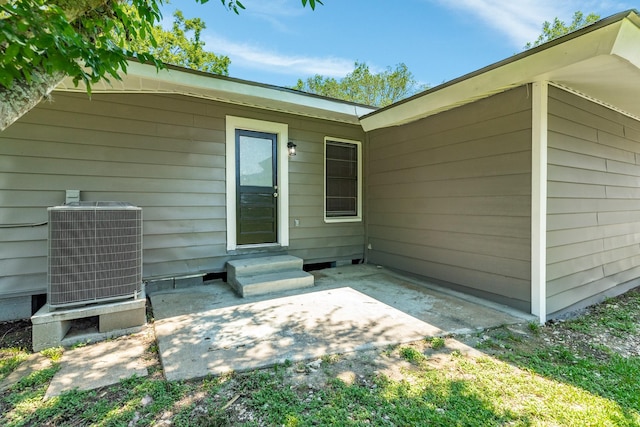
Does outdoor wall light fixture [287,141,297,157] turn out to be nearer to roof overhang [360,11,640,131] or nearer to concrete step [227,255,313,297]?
concrete step [227,255,313,297]

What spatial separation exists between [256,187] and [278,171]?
0.43 meters

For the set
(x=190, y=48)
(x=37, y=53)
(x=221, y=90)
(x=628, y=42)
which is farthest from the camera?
(x=190, y=48)

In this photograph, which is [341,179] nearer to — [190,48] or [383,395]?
[383,395]

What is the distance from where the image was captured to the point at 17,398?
1734mm

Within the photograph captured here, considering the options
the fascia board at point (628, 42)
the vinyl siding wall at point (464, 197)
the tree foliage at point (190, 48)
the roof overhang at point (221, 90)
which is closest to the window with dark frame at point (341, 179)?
the vinyl siding wall at point (464, 197)

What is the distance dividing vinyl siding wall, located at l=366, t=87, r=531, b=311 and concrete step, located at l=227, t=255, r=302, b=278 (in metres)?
1.74

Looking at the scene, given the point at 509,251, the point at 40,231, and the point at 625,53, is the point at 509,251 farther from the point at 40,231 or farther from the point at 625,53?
the point at 40,231

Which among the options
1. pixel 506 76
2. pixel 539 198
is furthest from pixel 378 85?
pixel 539 198

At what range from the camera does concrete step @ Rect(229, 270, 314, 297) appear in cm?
355

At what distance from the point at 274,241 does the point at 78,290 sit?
255 cm

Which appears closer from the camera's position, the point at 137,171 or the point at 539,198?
the point at 539,198

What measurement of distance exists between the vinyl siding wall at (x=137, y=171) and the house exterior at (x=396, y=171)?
2 cm

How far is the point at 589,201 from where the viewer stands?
3514mm

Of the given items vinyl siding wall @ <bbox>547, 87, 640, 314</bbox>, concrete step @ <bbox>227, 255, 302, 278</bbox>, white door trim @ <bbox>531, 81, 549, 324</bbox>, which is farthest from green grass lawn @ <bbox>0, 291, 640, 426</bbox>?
concrete step @ <bbox>227, 255, 302, 278</bbox>
